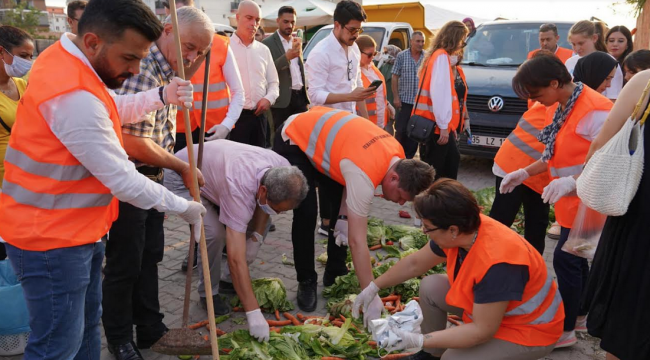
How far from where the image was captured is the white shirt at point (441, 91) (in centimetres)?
545

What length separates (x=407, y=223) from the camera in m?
6.26

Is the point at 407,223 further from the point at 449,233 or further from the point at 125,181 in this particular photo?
the point at 125,181

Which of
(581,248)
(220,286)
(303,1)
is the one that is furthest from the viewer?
(303,1)

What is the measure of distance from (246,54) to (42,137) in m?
3.92

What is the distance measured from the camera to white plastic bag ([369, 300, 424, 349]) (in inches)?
99.7

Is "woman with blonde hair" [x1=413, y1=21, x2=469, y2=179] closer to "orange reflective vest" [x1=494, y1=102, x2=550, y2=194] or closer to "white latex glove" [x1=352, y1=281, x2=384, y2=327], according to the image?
"orange reflective vest" [x1=494, y1=102, x2=550, y2=194]

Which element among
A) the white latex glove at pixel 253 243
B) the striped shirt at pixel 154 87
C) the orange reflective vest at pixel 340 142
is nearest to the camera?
the striped shirt at pixel 154 87

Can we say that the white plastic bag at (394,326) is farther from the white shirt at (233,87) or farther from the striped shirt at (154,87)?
the white shirt at (233,87)

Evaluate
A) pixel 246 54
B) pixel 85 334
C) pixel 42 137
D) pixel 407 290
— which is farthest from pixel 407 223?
pixel 42 137

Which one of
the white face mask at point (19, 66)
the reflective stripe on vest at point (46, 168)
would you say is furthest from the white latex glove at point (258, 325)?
the white face mask at point (19, 66)

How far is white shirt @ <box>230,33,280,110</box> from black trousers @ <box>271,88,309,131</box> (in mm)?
735

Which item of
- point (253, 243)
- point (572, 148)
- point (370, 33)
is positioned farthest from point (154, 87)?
point (370, 33)

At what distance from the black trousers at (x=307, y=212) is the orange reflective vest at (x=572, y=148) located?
1636 millimetres

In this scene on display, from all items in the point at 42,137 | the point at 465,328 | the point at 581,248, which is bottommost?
the point at 465,328
